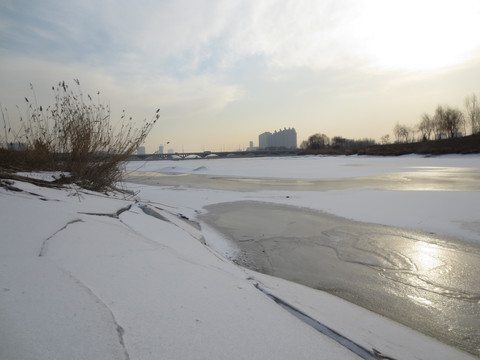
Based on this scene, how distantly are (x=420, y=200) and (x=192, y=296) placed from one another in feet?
18.4

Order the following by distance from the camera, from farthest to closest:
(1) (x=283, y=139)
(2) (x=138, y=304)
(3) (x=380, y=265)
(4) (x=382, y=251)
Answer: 1. (1) (x=283, y=139)
2. (4) (x=382, y=251)
3. (3) (x=380, y=265)
4. (2) (x=138, y=304)

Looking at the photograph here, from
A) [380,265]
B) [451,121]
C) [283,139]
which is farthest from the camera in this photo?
[283,139]

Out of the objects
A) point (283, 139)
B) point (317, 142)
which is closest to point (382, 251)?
point (317, 142)

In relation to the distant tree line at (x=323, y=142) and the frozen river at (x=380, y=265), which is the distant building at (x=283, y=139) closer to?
the distant tree line at (x=323, y=142)

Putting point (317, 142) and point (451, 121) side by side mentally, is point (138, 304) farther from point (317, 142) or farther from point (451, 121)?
point (317, 142)

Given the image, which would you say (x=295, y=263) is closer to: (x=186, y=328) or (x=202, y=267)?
(x=202, y=267)

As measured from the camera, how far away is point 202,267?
1771 millimetres

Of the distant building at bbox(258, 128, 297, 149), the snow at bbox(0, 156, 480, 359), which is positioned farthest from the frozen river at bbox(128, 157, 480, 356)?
the distant building at bbox(258, 128, 297, 149)

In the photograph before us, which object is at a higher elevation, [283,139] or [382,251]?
[283,139]

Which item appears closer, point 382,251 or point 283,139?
point 382,251

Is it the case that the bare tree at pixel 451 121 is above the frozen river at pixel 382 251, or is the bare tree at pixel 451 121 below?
above

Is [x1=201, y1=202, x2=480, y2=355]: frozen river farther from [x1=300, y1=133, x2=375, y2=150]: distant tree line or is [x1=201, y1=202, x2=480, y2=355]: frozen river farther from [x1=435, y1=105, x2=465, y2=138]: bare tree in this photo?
[x1=300, y1=133, x2=375, y2=150]: distant tree line

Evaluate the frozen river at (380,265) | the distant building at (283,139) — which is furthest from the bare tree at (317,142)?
the frozen river at (380,265)

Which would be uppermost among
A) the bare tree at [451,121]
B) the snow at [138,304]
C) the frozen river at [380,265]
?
the bare tree at [451,121]
